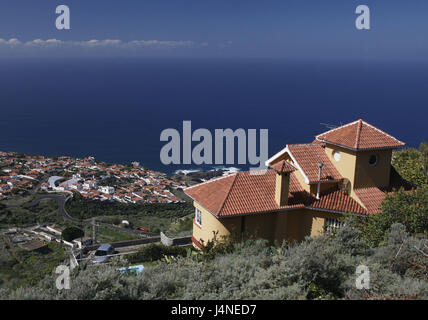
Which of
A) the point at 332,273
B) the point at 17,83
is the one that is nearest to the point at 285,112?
the point at 332,273

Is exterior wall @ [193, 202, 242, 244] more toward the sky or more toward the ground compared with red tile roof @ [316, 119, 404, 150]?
more toward the ground

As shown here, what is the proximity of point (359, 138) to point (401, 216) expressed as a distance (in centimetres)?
337

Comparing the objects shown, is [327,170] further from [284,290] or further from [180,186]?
[180,186]

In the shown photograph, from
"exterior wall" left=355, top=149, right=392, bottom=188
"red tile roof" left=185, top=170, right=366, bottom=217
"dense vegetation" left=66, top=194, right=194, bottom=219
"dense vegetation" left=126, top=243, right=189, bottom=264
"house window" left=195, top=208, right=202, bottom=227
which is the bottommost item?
"dense vegetation" left=66, top=194, right=194, bottom=219

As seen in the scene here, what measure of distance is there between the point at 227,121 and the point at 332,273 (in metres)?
104

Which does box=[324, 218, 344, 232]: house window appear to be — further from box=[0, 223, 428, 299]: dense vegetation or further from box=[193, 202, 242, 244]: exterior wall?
box=[0, 223, 428, 299]: dense vegetation

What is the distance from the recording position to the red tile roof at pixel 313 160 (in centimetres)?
1399

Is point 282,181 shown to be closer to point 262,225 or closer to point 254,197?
point 254,197

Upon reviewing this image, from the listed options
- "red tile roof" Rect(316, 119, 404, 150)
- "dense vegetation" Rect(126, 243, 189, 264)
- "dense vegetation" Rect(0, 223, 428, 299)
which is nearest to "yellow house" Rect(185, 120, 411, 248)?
"red tile roof" Rect(316, 119, 404, 150)

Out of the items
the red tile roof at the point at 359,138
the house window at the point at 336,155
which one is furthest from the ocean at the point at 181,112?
the house window at the point at 336,155

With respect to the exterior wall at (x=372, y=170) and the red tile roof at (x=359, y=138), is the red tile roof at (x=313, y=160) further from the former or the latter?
the exterior wall at (x=372, y=170)

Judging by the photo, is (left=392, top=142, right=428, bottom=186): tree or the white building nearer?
(left=392, top=142, right=428, bottom=186): tree

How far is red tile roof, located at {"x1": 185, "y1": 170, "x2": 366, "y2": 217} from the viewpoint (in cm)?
1305

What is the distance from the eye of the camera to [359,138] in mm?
13820
